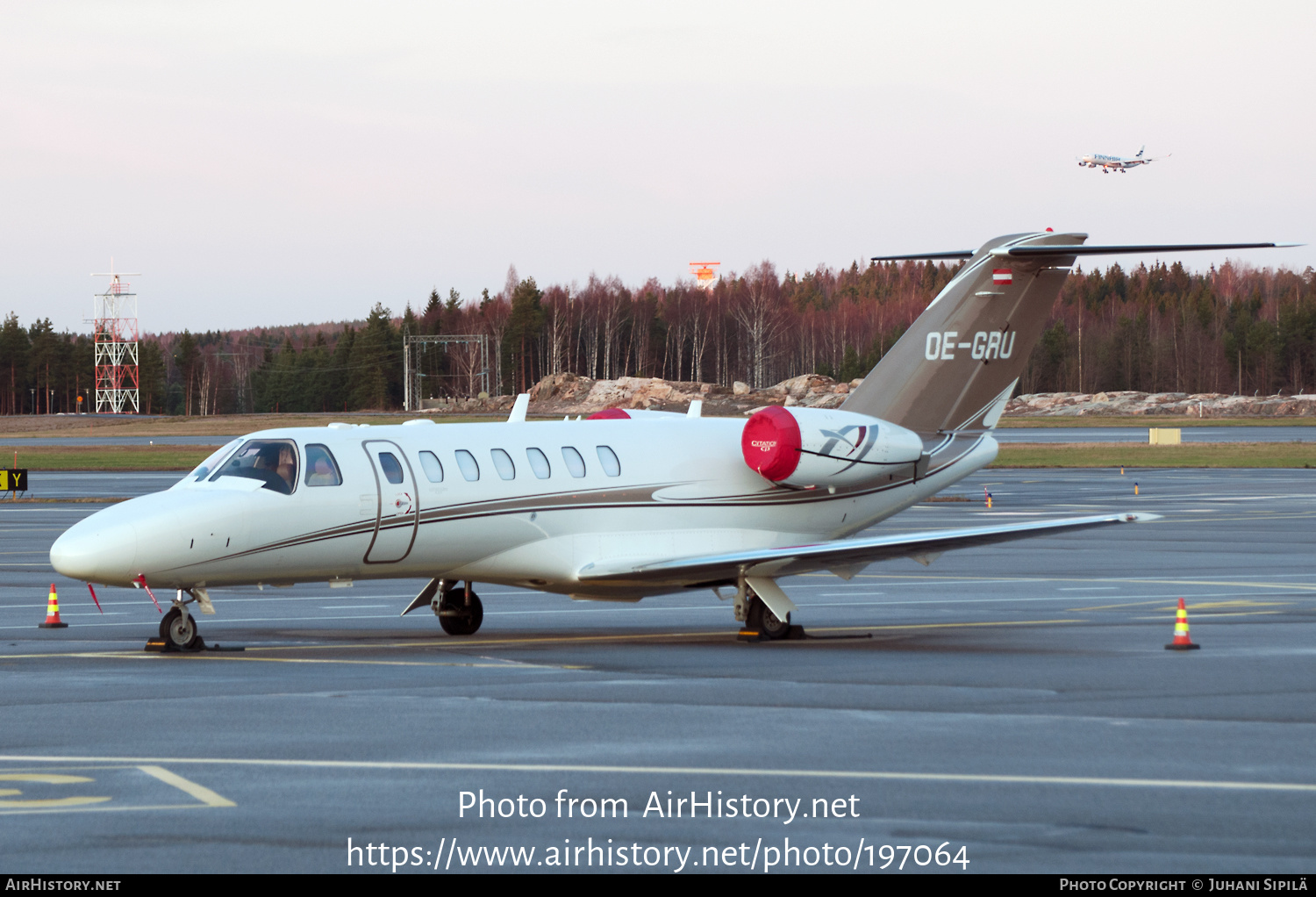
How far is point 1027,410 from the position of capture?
153000 millimetres

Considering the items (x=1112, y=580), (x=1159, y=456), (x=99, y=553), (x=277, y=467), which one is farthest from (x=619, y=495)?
(x=1159, y=456)

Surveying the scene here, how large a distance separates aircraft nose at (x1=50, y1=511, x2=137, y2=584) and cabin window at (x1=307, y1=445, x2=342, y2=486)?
2.19 meters

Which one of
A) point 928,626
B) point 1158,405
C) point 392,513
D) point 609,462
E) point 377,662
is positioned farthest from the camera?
point 1158,405

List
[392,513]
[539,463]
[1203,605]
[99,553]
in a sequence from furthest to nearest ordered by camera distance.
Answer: [1203,605] < [539,463] < [392,513] < [99,553]

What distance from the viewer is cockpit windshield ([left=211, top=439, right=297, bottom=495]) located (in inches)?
693

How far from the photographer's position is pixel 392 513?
59.3ft

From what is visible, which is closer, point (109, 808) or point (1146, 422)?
point (109, 808)

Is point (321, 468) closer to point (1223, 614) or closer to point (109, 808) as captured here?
point (109, 808)

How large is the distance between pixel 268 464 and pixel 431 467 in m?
1.97

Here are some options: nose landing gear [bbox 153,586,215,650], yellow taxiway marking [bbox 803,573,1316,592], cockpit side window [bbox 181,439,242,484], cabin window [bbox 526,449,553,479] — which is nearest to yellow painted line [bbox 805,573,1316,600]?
yellow taxiway marking [bbox 803,573,1316,592]

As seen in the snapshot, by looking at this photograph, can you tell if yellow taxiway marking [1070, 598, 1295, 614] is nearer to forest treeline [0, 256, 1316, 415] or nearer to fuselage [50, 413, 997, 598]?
fuselage [50, 413, 997, 598]

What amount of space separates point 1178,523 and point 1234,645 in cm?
2046

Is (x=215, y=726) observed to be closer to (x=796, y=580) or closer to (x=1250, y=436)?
(x=796, y=580)

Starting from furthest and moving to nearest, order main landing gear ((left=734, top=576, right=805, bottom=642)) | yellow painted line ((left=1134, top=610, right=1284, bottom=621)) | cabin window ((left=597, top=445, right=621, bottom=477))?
1. yellow painted line ((left=1134, top=610, right=1284, bottom=621))
2. cabin window ((left=597, top=445, right=621, bottom=477))
3. main landing gear ((left=734, top=576, right=805, bottom=642))
